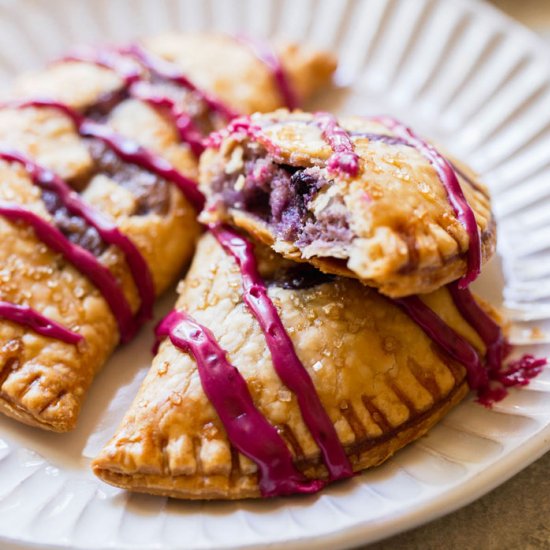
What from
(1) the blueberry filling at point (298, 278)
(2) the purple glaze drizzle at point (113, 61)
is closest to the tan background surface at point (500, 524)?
(1) the blueberry filling at point (298, 278)

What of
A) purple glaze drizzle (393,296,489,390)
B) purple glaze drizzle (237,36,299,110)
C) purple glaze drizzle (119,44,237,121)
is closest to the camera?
purple glaze drizzle (393,296,489,390)

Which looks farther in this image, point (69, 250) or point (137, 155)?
point (137, 155)

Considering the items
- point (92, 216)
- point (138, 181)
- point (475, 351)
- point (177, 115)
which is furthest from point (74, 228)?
point (475, 351)

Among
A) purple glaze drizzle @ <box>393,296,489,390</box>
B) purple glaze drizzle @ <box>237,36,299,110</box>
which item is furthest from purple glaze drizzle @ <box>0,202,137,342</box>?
purple glaze drizzle @ <box>237,36,299,110</box>

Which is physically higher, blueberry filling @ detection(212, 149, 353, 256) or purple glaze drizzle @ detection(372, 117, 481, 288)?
purple glaze drizzle @ detection(372, 117, 481, 288)

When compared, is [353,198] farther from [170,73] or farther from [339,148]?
[170,73]

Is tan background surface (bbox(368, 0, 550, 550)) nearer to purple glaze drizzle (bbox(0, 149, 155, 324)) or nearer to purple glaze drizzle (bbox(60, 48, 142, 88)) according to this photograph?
purple glaze drizzle (bbox(0, 149, 155, 324))

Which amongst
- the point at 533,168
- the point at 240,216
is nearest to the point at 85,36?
the point at 240,216

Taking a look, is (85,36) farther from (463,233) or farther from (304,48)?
(463,233)
